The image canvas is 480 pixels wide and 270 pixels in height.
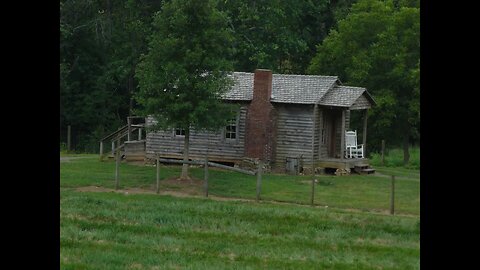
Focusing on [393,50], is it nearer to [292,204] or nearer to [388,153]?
[388,153]

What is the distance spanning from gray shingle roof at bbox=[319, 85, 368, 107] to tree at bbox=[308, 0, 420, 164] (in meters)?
4.57

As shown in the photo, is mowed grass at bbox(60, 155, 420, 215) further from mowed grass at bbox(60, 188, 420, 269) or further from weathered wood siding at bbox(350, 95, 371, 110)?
mowed grass at bbox(60, 188, 420, 269)

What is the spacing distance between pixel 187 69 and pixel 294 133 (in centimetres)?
709

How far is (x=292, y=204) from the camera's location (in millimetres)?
21016

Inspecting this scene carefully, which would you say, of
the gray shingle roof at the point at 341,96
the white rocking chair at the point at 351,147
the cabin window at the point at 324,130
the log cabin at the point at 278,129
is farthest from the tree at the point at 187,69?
the white rocking chair at the point at 351,147

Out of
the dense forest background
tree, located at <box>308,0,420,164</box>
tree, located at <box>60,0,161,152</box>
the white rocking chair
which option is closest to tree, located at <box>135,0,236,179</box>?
the white rocking chair

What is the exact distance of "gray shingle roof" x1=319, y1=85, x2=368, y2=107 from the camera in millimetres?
31578

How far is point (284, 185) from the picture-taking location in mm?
26609

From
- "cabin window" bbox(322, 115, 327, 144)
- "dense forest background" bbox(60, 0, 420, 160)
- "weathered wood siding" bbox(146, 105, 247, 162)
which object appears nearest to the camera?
"weathered wood siding" bbox(146, 105, 247, 162)

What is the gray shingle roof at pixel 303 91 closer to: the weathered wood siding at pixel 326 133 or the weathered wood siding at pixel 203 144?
the weathered wood siding at pixel 326 133

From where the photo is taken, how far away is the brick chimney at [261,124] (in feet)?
104

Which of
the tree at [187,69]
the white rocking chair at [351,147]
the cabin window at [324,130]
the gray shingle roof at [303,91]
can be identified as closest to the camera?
the tree at [187,69]

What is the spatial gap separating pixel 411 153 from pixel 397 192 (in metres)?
22.0

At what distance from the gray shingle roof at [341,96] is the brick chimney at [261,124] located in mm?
2381
